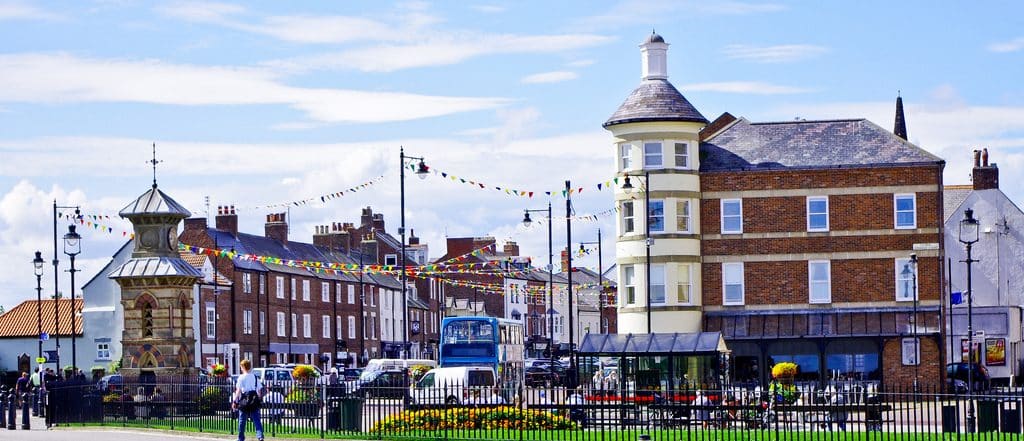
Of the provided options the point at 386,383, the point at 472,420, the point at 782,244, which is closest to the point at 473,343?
the point at 386,383

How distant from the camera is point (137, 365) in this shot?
43656mm

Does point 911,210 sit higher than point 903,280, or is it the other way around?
point 911,210

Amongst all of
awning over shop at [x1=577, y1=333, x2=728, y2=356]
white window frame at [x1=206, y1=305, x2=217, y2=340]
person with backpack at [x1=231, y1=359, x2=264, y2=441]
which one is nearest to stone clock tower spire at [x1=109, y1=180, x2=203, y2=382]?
awning over shop at [x1=577, y1=333, x2=728, y2=356]

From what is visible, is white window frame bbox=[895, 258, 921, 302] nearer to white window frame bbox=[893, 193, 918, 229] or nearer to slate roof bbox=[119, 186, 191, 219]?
white window frame bbox=[893, 193, 918, 229]

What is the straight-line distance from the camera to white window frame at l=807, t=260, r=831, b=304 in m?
56.3

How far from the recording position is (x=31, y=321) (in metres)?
82.4

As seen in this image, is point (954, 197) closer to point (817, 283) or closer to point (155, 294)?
point (817, 283)

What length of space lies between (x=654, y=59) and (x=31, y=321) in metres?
40.3

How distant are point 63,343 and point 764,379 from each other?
4287 centimetres

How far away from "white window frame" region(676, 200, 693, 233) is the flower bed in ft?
80.7

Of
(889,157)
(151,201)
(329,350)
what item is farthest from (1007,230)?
(151,201)

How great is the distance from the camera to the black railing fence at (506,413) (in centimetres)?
3045

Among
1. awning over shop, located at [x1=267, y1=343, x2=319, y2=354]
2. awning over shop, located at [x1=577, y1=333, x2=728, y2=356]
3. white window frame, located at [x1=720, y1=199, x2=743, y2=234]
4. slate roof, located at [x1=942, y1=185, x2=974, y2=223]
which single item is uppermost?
slate roof, located at [x1=942, y1=185, x2=974, y2=223]

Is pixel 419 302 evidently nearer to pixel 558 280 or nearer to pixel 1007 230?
pixel 558 280
